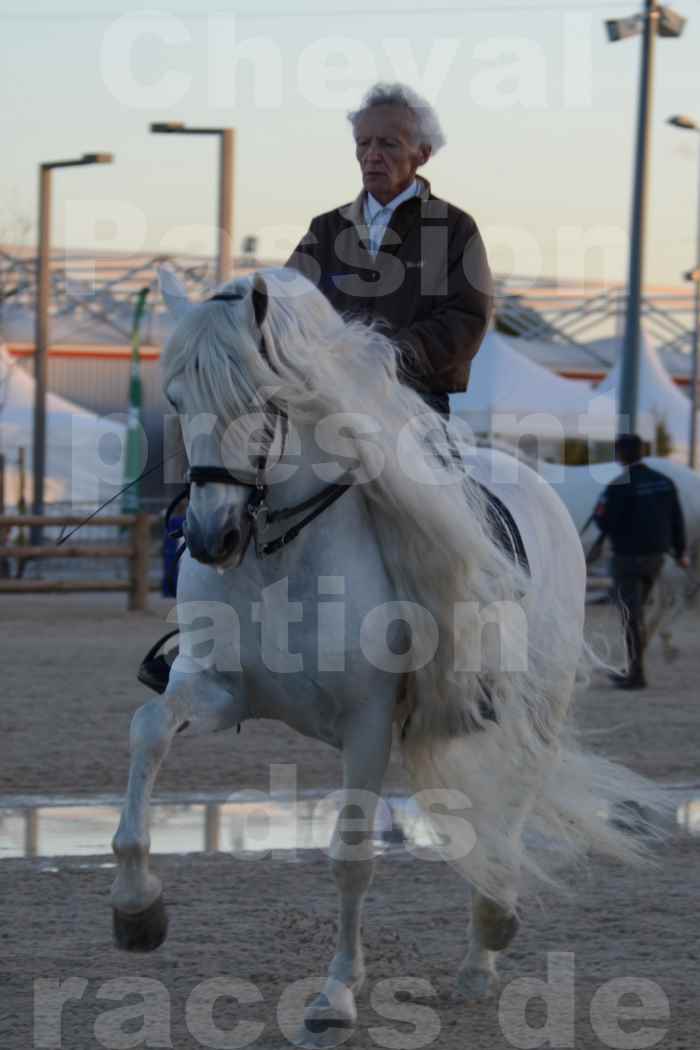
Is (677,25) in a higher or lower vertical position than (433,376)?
higher

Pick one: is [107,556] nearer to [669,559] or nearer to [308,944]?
[669,559]

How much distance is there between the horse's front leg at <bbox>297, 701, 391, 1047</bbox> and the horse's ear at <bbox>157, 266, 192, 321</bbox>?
120 cm

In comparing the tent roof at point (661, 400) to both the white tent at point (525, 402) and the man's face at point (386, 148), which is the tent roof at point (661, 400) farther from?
the man's face at point (386, 148)

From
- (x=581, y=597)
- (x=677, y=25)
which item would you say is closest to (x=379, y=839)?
(x=581, y=597)

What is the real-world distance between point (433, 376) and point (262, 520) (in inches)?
36.7

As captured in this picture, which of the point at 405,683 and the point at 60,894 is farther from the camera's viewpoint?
the point at 60,894

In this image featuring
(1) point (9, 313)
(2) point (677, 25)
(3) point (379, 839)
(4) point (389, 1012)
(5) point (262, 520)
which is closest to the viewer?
(5) point (262, 520)

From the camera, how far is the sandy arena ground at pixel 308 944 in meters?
4.99

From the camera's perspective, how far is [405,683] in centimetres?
525

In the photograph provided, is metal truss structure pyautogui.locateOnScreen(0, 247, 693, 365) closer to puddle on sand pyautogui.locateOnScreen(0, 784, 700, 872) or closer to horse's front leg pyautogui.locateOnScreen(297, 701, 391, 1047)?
puddle on sand pyautogui.locateOnScreen(0, 784, 700, 872)

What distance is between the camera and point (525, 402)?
28.1 m

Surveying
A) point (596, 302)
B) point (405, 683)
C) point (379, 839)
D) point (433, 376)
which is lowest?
point (379, 839)

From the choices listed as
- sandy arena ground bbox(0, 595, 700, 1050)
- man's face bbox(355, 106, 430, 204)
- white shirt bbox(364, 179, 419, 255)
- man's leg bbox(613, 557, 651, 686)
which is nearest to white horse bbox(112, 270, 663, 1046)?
sandy arena ground bbox(0, 595, 700, 1050)

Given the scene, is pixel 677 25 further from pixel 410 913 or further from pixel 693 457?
pixel 410 913
